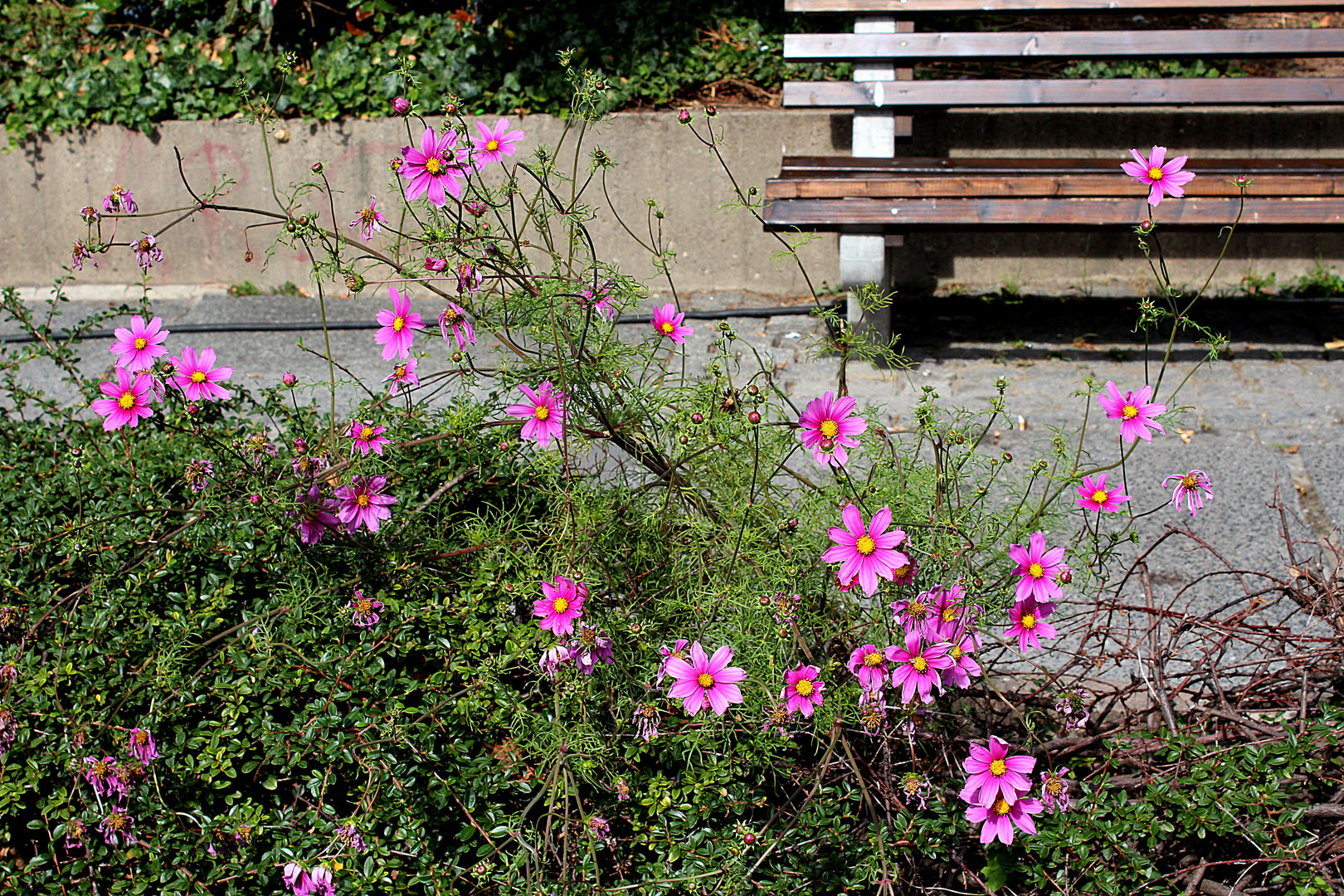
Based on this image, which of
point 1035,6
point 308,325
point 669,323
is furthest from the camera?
point 308,325

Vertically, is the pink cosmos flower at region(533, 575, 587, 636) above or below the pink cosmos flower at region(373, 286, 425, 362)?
below

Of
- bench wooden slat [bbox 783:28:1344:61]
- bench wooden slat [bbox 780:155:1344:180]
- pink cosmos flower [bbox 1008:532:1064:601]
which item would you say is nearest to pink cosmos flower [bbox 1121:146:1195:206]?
pink cosmos flower [bbox 1008:532:1064:601]

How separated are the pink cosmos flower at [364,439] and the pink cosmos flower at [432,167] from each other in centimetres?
40

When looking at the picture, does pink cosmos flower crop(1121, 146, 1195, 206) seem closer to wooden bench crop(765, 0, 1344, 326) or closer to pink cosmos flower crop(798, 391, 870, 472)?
pink cosmos flower crop(798, 391, 870, 472)

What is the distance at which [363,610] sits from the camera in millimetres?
1818

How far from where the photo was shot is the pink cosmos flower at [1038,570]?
5.36 ft

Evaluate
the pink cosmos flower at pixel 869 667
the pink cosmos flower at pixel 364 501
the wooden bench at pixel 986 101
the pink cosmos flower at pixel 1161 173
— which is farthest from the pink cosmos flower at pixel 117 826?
the wooden bench at pixel 986 101

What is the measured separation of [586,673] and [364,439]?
55 centimetres

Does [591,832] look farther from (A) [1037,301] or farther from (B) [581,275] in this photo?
(A) [1037,301]

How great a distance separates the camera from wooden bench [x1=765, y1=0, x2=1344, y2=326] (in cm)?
427

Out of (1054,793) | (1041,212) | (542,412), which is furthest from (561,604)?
(1041,212)

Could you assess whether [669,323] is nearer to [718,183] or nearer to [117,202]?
[117,202]

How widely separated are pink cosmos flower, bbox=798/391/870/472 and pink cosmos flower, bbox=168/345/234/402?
3.31ft

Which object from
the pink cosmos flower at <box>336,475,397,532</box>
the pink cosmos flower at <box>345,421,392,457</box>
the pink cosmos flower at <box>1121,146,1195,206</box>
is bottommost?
the pink cosmos flower at <box>336,475,397,532</box>
